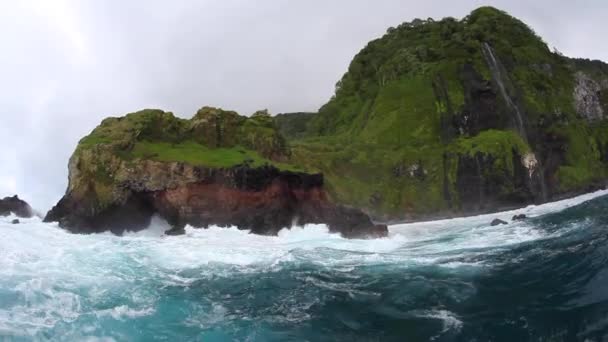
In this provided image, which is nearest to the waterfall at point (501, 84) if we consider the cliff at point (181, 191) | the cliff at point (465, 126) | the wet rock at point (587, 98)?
the cliff at point (465, 126)

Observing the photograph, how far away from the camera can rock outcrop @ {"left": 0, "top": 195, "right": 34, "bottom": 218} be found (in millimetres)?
57700

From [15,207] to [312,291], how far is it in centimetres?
4761

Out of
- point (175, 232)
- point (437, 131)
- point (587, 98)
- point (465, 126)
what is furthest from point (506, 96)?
point (175, 232)

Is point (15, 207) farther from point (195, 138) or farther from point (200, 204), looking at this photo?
point (200, 204)

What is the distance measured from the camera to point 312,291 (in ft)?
71.3

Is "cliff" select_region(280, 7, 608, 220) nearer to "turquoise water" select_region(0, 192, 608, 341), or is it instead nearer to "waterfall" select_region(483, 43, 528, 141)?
"waterfall" select_region(483, 43, 528, 141)

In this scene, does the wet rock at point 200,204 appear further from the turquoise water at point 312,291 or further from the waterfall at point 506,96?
the waterfall at point 506,96

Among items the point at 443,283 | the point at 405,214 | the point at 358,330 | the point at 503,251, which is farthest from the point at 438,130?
the point at 358,330

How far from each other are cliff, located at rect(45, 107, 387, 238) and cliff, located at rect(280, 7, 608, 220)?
1721 centimetres

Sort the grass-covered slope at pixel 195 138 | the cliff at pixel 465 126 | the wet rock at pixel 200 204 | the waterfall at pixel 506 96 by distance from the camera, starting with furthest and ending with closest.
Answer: the waterfall at pixel 506 96
the cliff at pixel 465 126
the grass-covered slope at pixel 195 138
the wet rock at pixel 200 204

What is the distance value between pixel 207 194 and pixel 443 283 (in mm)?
28393

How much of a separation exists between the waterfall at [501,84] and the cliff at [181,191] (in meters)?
41.3

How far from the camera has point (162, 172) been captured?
151 feet

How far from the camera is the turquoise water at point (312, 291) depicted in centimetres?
1625
